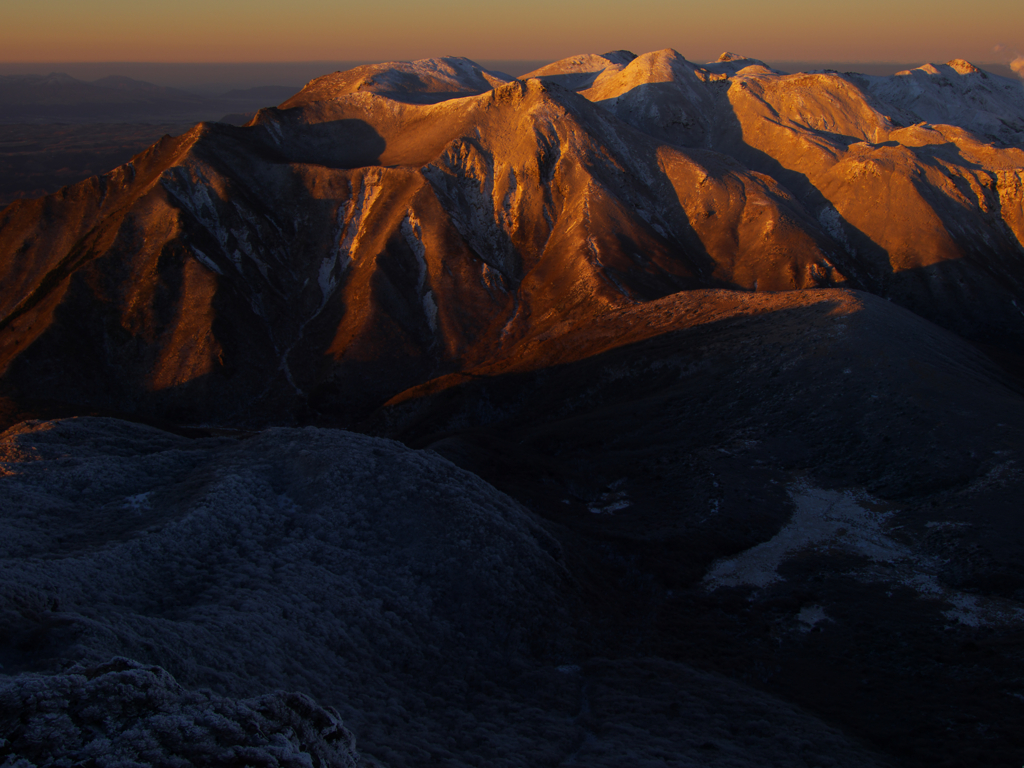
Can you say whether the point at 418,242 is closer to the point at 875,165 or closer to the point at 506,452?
the point at 506,452

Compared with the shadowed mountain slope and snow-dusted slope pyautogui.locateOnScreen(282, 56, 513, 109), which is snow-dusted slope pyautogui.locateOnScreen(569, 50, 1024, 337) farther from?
snow-dusted slope pyautogui.locateOnScreen(282, 56, 513, 109)

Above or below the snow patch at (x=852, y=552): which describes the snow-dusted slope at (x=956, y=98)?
above

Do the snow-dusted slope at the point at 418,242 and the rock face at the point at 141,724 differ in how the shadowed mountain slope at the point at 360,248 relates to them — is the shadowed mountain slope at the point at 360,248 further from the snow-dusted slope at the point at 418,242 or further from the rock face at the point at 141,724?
the rock face at the point at 141,724

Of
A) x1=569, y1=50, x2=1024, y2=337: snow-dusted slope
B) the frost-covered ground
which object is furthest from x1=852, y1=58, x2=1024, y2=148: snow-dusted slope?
the frost-covered ground

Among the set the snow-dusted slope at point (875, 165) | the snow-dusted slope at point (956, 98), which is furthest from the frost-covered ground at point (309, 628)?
the snow-dusted slope at point (956, 98)

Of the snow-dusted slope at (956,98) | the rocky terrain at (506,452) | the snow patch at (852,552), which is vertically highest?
the snow-dusted slope at (956,98)

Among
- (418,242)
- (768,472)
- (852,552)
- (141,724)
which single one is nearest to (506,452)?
(768,472)

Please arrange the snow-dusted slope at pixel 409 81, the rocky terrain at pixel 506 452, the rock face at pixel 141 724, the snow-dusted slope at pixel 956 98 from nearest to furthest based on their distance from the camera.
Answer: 1. the rock face at pixel 141 724
2. the rocky terrain at pixel 506 452
3. the snow-dusted slope at pixel 409 81
4. the snow-dusted slope at pixel 956 98
